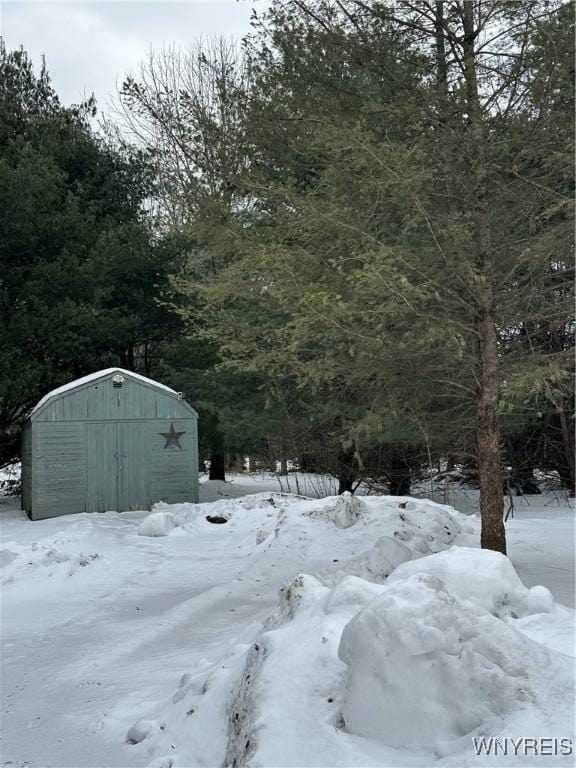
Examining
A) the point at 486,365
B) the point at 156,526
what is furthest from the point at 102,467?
the point at 486,365

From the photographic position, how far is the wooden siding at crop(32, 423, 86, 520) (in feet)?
38.0

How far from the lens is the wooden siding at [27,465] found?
39.4 feet

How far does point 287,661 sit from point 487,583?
53.0 inches

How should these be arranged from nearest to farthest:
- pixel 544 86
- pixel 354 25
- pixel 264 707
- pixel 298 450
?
pixel 264 707, pixel 544 86, pixel 354 25, pixel 298 450

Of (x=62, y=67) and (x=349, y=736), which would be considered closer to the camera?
(x=349, y=736)

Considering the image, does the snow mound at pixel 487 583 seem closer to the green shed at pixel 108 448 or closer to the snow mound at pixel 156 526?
the snow mound at pixel 156 526

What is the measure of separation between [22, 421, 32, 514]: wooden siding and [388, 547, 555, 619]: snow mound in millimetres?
9982

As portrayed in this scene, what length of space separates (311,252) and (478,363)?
1.96 meters

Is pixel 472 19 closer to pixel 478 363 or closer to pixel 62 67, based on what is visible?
pixel 478 363

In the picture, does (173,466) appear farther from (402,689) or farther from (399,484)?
(402,689)

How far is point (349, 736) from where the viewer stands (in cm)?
245

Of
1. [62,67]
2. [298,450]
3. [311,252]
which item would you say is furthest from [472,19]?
[62,67]

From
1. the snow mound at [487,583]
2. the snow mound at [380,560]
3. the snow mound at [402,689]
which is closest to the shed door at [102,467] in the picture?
the snow mound at [380,560]

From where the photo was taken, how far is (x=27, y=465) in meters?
12.6
